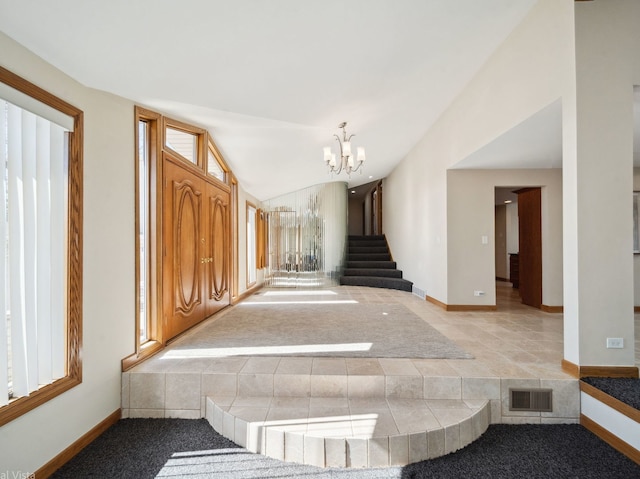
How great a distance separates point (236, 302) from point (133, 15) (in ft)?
14.6

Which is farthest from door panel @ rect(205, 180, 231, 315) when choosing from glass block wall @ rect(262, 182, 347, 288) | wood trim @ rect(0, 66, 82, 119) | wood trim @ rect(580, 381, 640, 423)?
wood trim @ rect(580, 381, 640, 423)

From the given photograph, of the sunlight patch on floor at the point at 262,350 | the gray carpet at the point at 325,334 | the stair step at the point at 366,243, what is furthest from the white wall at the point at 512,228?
the sunlight patch on floor at the point at 262,350

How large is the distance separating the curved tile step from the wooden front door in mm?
3511

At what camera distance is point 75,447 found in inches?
79.9

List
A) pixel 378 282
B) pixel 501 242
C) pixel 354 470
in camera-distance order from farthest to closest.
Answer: pixel 501 242 → pixel 378 282 → pixel 354 470

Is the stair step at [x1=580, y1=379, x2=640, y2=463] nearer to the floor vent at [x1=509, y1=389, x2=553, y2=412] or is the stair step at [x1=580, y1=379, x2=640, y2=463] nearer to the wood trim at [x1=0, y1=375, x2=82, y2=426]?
the floor vent at [x1=509, y1=389, x2=553, y2=412]

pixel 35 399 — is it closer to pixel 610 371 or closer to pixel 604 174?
pixel 610 371

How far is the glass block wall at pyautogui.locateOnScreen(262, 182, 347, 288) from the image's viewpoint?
7.85 m

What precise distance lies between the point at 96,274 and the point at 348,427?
2.02 m

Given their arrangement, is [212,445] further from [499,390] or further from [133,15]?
[133,15]

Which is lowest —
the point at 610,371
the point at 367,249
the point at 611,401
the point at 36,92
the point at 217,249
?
the point at 611,401

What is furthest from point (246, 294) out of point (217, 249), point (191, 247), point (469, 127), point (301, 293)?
point (469, 127)

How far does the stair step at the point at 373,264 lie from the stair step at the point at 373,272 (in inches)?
12.6

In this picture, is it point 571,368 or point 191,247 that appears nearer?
point 571,368
